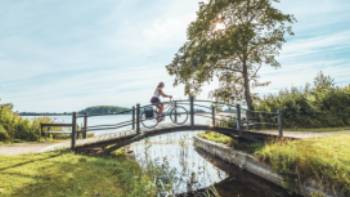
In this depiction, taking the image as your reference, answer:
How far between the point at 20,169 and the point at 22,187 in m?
1.47

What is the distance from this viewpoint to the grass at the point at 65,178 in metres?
6.38

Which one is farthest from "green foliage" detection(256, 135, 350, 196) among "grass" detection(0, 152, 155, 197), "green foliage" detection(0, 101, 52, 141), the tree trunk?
the tree trunk

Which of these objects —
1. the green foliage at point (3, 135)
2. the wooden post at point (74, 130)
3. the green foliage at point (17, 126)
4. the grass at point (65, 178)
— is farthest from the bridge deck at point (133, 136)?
the green foliage at point (3, 135)

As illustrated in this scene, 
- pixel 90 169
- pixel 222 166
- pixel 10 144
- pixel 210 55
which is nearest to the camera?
pixel 90 169

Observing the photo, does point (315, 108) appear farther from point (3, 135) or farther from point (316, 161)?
point (3, 135)

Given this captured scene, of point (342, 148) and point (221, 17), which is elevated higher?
point (221, 17)

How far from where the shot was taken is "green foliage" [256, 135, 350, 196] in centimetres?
719

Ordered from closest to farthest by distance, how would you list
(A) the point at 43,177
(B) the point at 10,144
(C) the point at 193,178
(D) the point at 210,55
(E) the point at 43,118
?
(A) the point at 43,177
(C) the point at 193,178
(B) the point at 10,144
(E) the point at 43,118
(D) the point at 210,55

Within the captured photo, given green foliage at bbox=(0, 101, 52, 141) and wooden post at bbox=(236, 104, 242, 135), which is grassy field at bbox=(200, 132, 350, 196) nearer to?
wooden post at bbox=(236, 104, 242, 135)

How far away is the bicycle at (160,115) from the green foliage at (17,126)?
18.0 feet

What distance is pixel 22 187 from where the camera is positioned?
20.6 feet

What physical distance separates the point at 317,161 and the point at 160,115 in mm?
6811

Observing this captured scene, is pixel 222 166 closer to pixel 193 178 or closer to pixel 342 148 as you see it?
pixel 193 178


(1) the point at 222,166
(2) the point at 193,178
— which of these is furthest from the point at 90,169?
(1) the point at 222,166
